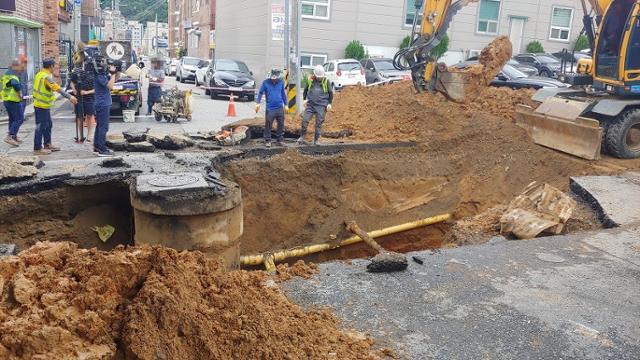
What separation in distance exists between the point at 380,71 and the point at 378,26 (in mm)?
5895

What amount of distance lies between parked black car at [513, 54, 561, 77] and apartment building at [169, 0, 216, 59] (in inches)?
558

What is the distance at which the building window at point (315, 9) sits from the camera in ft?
88.3

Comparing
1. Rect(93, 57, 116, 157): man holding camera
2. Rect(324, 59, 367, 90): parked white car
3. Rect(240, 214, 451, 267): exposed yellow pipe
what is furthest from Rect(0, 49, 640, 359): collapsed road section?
Rect(324, 59, 367, 90): parked white car

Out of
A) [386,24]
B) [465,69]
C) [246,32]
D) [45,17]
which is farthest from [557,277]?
[246,32]

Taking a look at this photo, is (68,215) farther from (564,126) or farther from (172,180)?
(564,126)

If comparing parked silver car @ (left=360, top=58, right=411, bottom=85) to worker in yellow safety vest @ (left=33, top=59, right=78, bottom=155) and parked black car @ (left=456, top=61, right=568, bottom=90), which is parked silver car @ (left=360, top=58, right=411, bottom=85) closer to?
parked black car @ (left=456, top=61, right=568, bottom=90)

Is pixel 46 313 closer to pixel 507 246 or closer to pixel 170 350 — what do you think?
pixel 170 350

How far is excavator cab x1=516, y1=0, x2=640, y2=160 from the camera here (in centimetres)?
1075

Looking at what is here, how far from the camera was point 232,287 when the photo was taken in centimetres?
418

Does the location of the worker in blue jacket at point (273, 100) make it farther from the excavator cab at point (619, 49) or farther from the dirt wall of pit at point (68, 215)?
the excavator cab at point (619, 49)

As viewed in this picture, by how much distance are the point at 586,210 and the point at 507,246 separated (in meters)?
2.52

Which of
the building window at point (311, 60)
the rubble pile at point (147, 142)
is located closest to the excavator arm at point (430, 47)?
the rubble pile at point (147, 142)

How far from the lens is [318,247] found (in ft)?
30.1

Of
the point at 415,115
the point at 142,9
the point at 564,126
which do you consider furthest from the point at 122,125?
the point at 142,9
